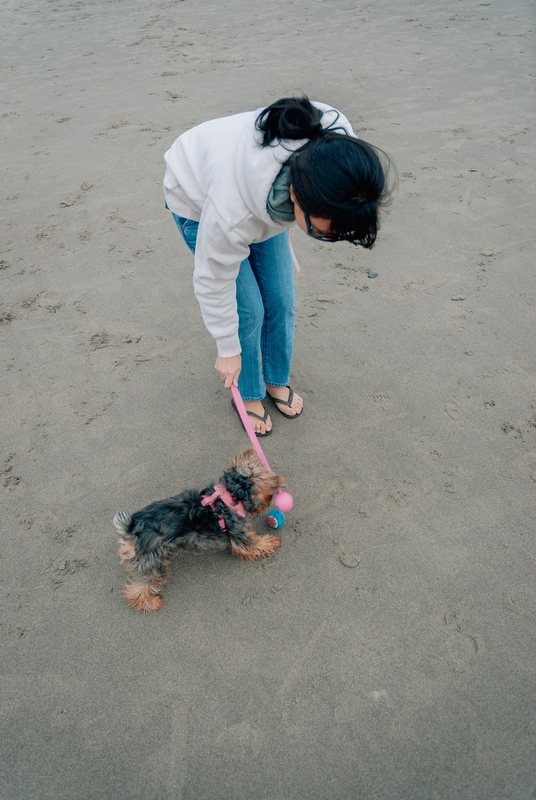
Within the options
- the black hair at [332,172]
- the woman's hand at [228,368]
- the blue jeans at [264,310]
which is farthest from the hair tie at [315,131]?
the woman's hand at [228,368]

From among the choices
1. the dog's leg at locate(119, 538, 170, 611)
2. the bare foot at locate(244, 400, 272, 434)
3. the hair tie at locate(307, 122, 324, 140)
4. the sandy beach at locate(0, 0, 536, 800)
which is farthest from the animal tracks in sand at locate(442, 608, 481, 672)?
the hair tie at locate(307, 122, 324, 140)

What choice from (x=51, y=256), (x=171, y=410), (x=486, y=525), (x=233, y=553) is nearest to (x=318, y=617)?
(x=233, y=553)

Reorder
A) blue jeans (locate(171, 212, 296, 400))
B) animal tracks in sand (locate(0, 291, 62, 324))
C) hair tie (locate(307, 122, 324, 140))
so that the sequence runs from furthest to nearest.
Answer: animal tracks in sand (locate(0, 291, 62, 324))
blue jeans (locate(171, 212, 296, 400))
hair tie (locate(307, 122, 324, 140))

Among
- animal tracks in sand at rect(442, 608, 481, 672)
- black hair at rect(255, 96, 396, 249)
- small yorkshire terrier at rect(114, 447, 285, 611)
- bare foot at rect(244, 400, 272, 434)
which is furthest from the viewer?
bare foot at rect(244, 400, 272, 434)

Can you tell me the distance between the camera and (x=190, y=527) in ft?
7.20

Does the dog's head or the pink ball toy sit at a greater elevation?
the dog's head

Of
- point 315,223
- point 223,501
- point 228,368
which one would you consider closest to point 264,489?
point 223,501

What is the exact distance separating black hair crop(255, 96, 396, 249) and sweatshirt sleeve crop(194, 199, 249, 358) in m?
0.33

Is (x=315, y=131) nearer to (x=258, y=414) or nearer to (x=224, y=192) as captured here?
(x=224, y=192)

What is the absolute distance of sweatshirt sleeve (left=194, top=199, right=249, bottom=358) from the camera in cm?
184

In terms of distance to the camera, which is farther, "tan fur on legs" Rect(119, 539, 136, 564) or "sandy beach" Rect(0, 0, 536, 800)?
"tan fur on legs" Rect(119, 539, 136, 564)

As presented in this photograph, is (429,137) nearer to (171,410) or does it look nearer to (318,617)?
(171,410)

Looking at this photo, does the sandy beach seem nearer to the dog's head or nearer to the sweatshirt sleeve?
the dog's head

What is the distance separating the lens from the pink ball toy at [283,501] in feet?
7.91
